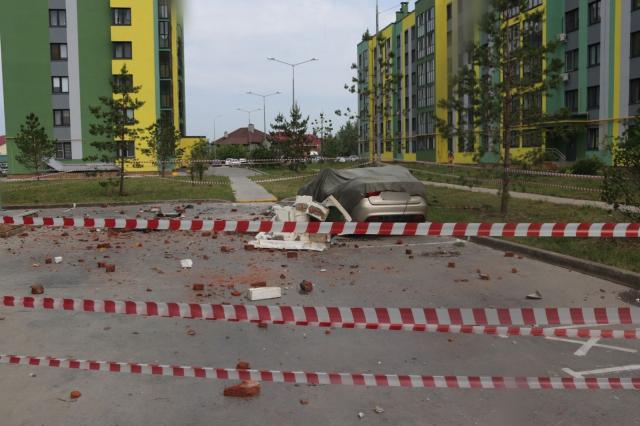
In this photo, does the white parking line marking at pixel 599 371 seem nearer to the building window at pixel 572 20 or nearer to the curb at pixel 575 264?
the curb at pixel 575 264

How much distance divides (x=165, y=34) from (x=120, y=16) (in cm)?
590

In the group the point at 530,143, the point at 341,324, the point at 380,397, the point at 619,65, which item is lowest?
the point at 380,397

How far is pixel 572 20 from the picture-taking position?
137 feet

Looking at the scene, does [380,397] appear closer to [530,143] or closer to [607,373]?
[607,373]

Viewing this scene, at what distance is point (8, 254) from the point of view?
10.6m

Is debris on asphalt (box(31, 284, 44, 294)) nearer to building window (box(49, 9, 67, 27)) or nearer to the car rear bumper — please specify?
the car rear bumper

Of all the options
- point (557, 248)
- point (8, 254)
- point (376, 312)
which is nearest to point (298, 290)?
point (376, 312)

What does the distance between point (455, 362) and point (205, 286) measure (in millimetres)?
3910

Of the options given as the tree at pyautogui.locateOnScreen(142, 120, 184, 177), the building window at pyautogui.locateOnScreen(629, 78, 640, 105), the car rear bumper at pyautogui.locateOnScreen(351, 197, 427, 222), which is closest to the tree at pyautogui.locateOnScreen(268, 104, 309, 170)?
the tree at pyautogui.locateOnScreen(142, 120, 184, 177)

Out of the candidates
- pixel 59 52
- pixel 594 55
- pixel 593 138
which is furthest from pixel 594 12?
pixel 59 52

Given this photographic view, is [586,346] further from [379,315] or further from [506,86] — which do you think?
[506,86]

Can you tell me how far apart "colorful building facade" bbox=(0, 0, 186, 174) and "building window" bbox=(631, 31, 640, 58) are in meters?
34.9

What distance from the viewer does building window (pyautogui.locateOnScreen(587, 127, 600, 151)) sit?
39.1 metres

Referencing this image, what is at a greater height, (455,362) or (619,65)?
(619,65)
